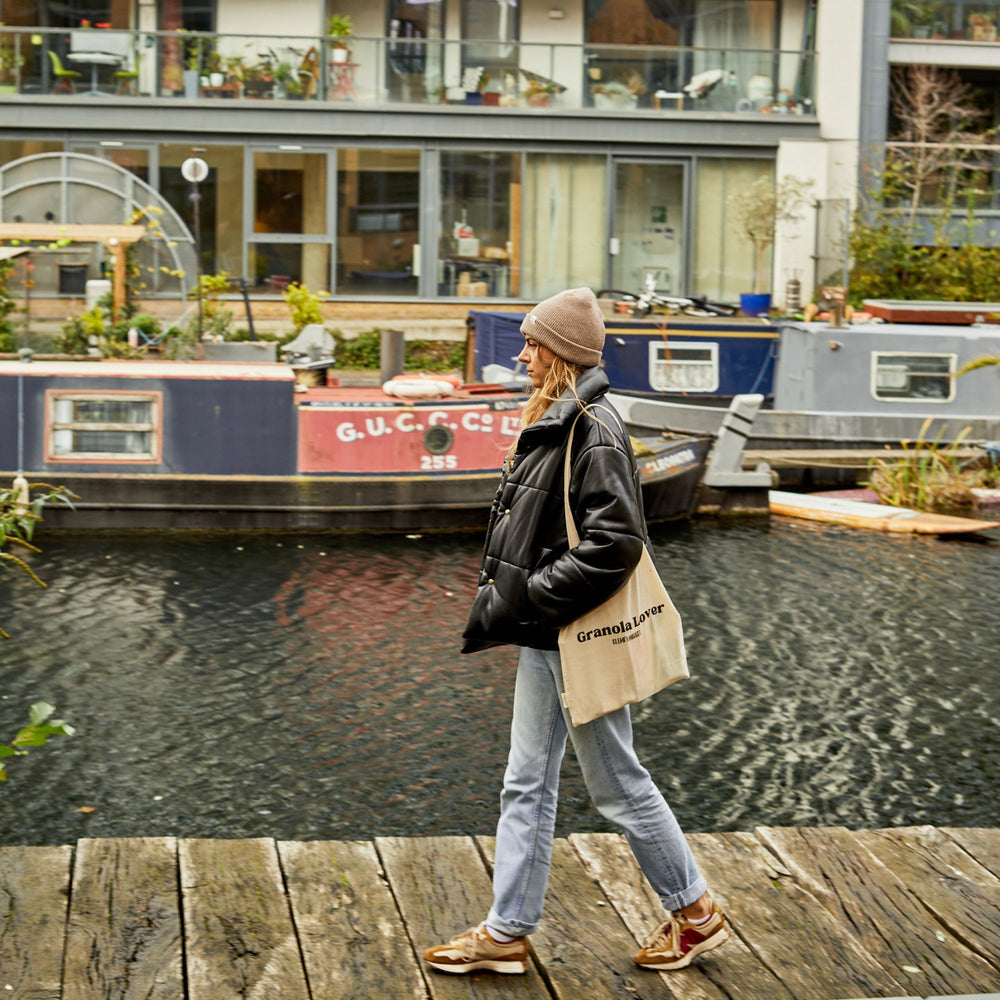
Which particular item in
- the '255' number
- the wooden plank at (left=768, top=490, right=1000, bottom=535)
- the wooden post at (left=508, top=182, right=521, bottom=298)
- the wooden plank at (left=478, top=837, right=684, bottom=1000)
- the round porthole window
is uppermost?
the wooden post at (left=508, top=182, right=521, bottom=298)

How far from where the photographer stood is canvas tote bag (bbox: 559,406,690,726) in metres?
3.77

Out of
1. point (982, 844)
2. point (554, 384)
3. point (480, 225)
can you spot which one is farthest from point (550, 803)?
point (480, 225)

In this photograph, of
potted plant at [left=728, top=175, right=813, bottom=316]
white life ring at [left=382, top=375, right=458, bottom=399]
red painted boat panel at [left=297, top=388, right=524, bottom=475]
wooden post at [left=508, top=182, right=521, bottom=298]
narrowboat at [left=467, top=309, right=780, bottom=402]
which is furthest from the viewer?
wooden post at [left=508, top=182, right=521, bottom=298]

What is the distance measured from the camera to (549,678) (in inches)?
153

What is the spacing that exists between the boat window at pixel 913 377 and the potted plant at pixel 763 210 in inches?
322

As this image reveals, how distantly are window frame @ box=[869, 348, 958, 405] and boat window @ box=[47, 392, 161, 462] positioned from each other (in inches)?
353

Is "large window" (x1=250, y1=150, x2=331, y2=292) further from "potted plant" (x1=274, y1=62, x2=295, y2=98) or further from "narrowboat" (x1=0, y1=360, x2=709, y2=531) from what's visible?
"narrowboat" (x1=0, y1=360, x2=709, y2=531)

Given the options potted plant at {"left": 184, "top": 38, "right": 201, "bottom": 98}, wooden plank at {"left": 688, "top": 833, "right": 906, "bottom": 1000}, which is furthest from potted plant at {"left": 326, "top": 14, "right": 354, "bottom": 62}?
wooden plank at {"left": 688, "top": 833, "right": 906, "bottom": 1000}

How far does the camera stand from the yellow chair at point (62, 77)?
25.8 metres

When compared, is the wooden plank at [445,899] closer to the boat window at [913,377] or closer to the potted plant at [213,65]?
the boat window at [913,377]

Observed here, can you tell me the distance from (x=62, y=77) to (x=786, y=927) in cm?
2475

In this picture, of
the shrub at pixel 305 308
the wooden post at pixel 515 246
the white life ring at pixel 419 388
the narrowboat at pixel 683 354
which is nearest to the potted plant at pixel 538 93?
the wooden post at pixel 515 246

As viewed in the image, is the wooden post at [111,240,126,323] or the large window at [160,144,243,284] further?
the large window at [160,144,243,284]

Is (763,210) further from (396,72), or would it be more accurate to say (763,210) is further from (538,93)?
(396,72)
